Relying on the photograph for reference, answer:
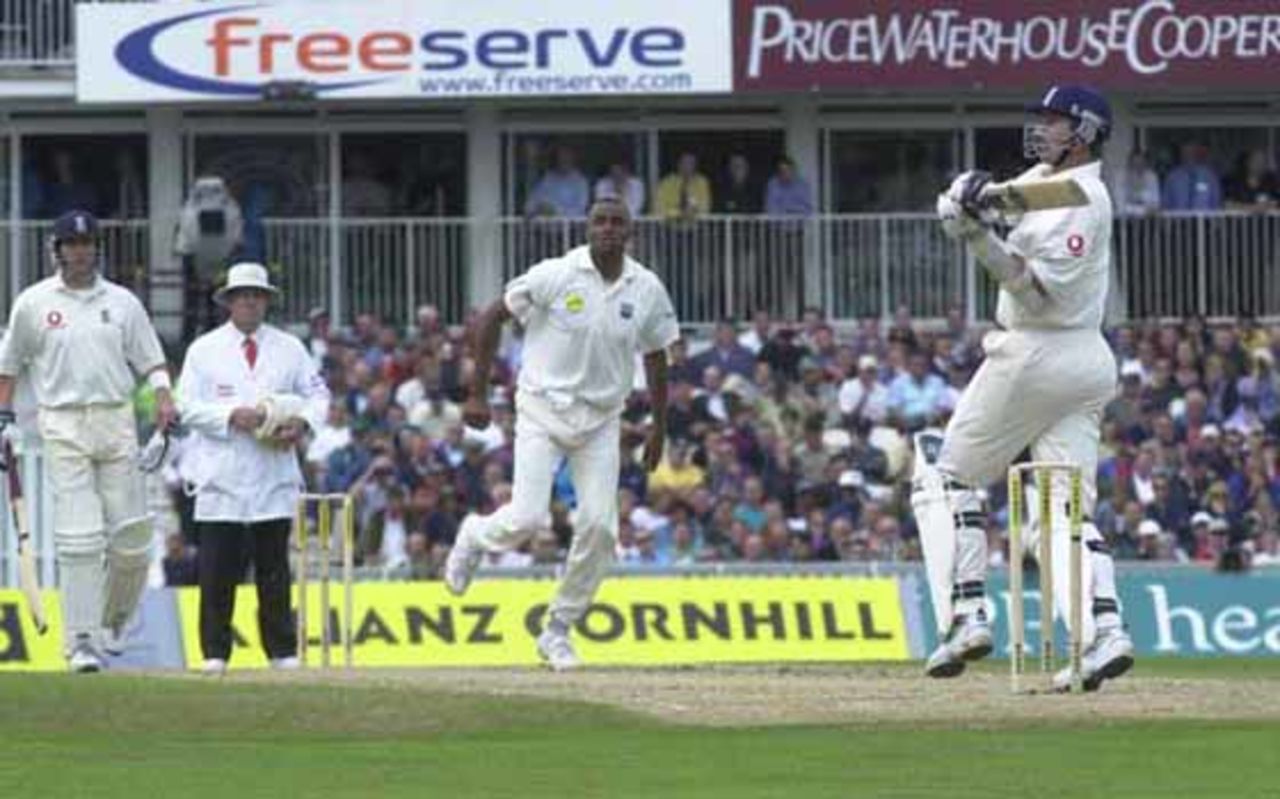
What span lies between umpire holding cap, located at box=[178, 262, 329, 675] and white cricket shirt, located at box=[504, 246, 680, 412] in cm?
127

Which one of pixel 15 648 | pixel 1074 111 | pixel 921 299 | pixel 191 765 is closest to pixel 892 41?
pixel 921 299

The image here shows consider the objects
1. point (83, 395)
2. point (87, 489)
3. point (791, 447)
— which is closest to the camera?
point (83, 395)

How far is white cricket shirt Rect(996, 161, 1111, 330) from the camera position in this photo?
55.0ft

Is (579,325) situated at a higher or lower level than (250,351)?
higher

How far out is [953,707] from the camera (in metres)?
16.5

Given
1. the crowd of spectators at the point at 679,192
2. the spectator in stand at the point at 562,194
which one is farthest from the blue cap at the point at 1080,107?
the spectator in stand at the point at 562,194

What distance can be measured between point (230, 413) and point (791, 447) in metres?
12.7

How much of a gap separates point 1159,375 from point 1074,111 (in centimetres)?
1701

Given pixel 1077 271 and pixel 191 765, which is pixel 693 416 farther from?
pixel 191 765

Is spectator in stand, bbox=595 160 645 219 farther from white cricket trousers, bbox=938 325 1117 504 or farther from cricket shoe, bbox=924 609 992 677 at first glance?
white cricket trousers, bbox=938 325 1117 504

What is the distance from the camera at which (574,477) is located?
20219mm

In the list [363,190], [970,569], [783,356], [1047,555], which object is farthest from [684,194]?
[1047,555]

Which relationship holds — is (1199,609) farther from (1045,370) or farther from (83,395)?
(1045,370)

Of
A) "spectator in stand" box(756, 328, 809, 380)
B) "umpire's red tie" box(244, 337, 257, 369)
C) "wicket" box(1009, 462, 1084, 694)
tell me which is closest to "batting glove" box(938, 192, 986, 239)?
"wicket" box(1009, 462, 1084, 694)
